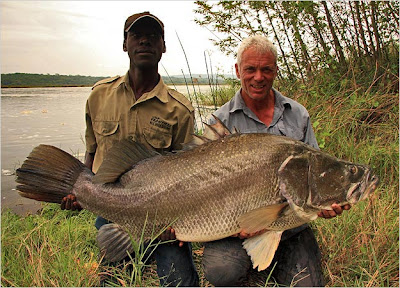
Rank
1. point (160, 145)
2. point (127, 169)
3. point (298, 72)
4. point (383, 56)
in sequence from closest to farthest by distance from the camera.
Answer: point (127, 169) → point (160, 145) → point (383, 56) → point (298, 72)

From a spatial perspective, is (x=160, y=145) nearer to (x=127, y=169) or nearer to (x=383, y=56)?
(x=127, y=169)

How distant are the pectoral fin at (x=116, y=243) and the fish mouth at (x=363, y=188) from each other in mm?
1527

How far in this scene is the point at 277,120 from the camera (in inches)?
124

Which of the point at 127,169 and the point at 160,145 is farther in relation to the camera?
the point at 160,145

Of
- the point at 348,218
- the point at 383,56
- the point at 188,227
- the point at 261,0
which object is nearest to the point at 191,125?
the point at 188,227

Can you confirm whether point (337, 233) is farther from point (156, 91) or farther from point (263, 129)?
point (156, 91)

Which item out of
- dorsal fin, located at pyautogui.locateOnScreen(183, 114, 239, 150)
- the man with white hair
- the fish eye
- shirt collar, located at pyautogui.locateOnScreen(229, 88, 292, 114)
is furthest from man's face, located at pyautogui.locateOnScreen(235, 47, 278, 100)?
the fish eye

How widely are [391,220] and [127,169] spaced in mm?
2350

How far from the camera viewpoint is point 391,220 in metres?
3.47

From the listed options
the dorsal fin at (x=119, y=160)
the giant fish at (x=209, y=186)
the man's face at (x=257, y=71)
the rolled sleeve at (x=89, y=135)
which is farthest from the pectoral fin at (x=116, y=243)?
the man's face at (x=257, y=71)

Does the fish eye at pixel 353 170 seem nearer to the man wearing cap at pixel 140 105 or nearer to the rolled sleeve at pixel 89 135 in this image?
the man wearing cap at pixel 140 105

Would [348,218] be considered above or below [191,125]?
below

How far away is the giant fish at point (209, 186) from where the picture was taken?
250 cm

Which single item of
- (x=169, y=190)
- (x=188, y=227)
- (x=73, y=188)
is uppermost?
(x=73, y=188)
